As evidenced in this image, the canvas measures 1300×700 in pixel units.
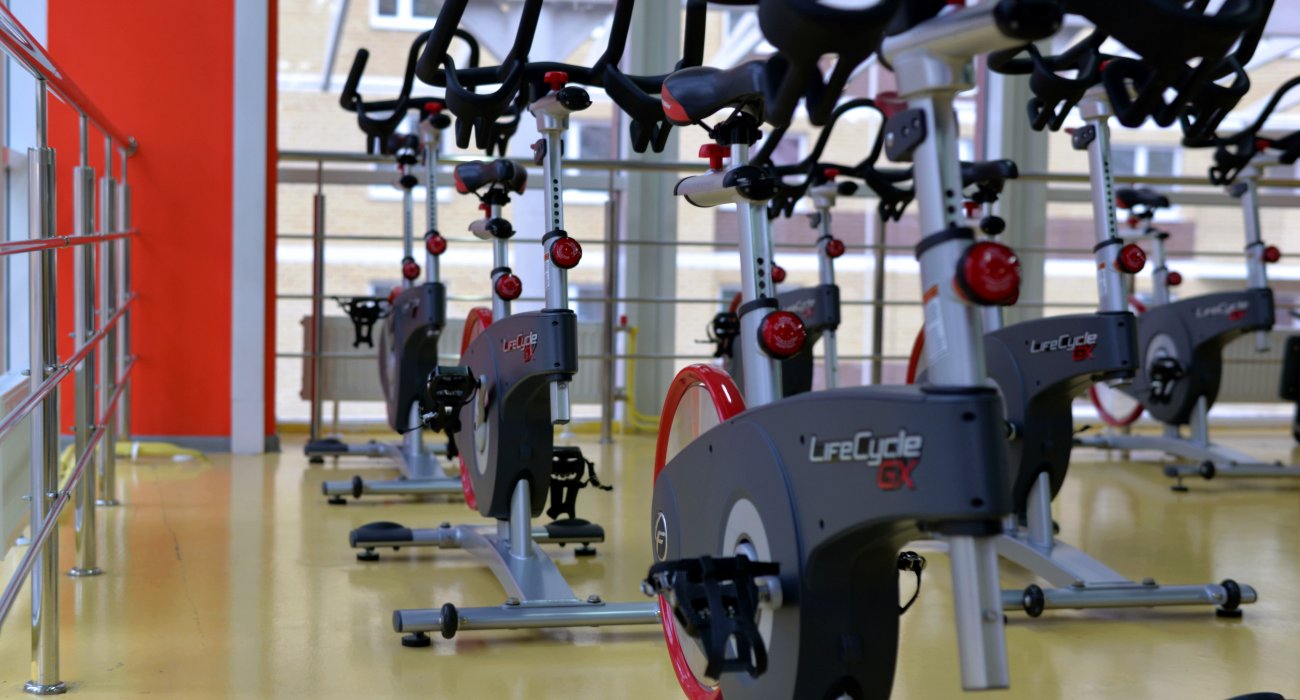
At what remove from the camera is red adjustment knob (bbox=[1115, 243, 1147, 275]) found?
125 inches

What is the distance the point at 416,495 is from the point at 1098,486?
103 inches

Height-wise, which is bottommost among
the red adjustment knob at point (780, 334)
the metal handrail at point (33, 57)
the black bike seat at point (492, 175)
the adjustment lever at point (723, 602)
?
the adjustment lever at point (723, 602)

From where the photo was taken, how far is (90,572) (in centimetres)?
322

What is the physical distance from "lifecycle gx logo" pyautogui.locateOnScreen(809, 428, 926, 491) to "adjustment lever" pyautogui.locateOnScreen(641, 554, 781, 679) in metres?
0.22

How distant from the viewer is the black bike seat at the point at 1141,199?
5.36 m

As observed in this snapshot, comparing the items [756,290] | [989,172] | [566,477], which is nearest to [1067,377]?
[989,172]

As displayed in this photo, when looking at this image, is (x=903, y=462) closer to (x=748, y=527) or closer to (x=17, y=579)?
(x=748, y=527)

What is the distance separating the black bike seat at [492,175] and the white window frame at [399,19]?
134 inches

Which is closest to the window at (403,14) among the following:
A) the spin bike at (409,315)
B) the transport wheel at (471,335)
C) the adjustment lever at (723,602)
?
the spin bike at (409,315)

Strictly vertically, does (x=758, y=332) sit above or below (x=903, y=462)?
above

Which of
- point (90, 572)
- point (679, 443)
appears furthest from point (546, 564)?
point (90, 572)

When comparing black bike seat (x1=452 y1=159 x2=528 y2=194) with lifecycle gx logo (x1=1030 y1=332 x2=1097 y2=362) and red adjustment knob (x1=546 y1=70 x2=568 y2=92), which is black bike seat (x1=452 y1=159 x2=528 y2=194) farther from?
lifecycle gx logo (x1=1030 y1=332 x2=1097 y2=362)

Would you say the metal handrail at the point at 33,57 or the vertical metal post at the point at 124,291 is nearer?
the metal handrail at the point at 33,57

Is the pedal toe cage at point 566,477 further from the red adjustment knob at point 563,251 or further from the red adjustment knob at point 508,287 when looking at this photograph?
the red adjustment knob at point 563,251
